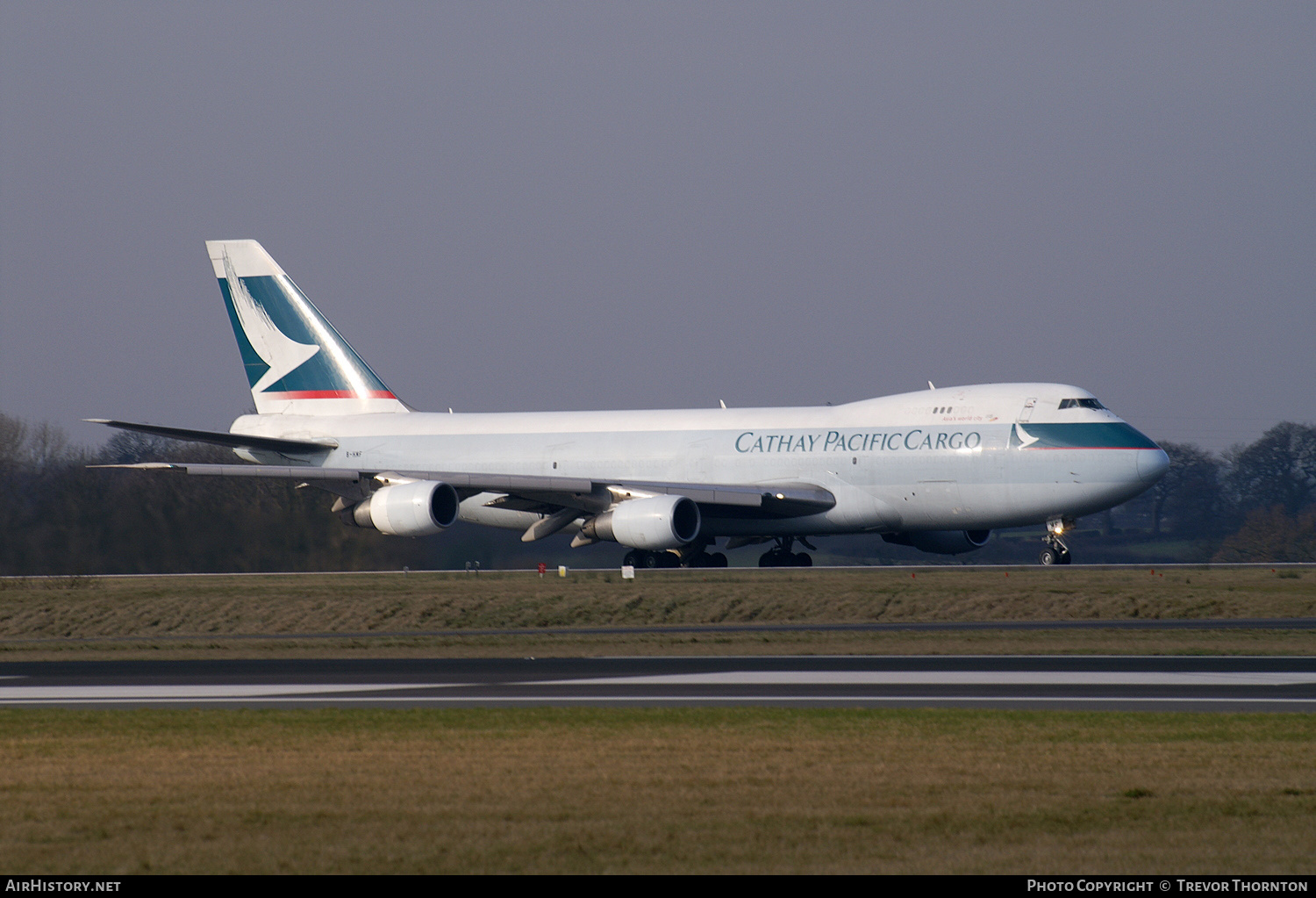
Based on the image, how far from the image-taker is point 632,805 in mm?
9641

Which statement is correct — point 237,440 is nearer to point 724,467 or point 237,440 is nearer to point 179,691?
point 724,467

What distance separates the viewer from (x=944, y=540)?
1641 inches

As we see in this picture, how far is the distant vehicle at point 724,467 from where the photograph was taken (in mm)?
36312

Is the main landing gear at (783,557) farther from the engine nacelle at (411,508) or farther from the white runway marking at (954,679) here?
the white runway marking at (954,679)

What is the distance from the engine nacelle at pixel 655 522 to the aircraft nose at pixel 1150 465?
10.6 m

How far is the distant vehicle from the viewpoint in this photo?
119 feet

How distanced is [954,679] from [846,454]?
2091 cm

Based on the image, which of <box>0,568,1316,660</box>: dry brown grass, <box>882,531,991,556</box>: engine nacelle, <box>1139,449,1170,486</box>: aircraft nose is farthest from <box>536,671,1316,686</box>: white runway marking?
<box>882,531,991,556</box>: engine nacelle

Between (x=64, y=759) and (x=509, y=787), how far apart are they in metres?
3.95

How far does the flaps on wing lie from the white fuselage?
441 mm

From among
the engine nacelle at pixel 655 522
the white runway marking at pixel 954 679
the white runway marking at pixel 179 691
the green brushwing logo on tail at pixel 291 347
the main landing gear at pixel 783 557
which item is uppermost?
the green brushwing logo on tail at pixel 291 347

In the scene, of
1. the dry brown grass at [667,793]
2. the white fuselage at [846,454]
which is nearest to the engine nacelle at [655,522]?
the white fuselage at [846,454]

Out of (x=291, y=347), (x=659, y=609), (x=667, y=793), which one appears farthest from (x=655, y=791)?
(x=291, y=347)

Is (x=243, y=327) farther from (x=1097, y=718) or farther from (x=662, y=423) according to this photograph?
(x=1097, y=718)
